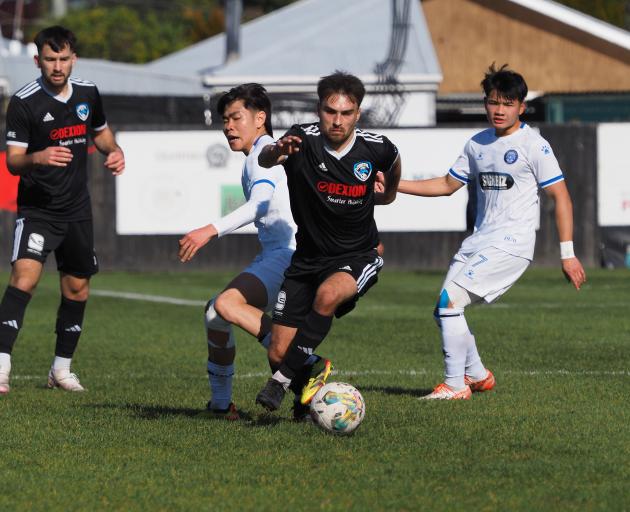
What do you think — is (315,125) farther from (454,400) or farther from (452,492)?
(452,492)

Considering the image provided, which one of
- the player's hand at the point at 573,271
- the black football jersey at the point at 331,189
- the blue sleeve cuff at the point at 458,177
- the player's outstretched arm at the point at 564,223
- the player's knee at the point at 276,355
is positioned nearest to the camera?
the black football jersey at the point at 331,189

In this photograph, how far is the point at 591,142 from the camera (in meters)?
21.2

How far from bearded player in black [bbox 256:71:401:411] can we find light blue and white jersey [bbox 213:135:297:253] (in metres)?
0.18

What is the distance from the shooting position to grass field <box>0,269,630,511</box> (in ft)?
18.7

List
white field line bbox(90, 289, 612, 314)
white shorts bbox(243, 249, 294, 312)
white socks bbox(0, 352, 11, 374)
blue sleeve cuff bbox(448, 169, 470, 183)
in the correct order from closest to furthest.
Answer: white shorts bbox(243, 249, 294, 312) < blue sleeve cuff bbox(448, 169, 470, 183) < white socks bbox(0, 352, 11, 374) < white field line bbox(90, 289, 612, 314)

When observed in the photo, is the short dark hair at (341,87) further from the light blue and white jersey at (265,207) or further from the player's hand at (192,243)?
the player's hand at (192,243)

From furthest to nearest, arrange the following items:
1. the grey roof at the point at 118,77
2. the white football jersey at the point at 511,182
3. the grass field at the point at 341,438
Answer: the grey roof at the point at 118,77 < the white football jersey at the point at 511,182 < the grass field at the point at 341,438

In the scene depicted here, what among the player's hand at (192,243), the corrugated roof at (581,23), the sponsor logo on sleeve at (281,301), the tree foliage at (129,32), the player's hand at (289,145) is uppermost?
the tree foliage at (129,32)

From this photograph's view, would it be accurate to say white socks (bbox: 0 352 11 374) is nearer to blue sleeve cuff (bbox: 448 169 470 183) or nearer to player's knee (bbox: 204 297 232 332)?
player's knee (bbox: 204 297 232 332)

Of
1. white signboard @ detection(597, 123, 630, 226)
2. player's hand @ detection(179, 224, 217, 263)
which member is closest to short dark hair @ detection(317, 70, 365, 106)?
player's hand @ detection(179, 224, 217, 263)

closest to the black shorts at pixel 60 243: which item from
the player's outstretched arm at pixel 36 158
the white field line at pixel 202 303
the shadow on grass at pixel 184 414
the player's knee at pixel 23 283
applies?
the player's knee at pixel 23 283

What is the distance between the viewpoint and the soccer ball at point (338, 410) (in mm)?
6973

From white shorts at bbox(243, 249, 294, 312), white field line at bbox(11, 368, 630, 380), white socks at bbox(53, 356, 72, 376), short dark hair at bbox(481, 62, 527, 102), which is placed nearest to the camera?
white shorts at bbox(243, 249, 294, 312)

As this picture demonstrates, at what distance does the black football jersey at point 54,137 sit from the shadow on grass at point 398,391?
7.62 feet
